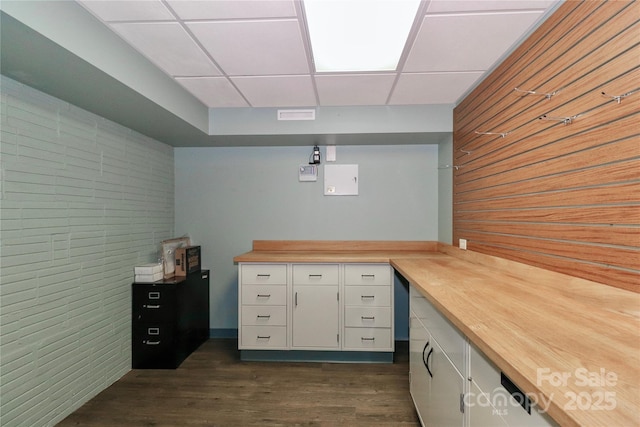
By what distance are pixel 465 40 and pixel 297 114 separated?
157 cm

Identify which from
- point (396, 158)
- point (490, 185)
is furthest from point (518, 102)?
point (396, 158)

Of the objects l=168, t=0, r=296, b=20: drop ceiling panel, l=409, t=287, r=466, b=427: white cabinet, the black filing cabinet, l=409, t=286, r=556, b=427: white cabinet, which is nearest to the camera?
l=409, t=286, r=556, b=427: white cabinet

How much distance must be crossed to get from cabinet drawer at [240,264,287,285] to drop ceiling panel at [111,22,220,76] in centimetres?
168

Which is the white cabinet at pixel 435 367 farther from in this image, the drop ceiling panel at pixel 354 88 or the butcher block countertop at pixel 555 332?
the drop ceiling panel at pixel 354 88

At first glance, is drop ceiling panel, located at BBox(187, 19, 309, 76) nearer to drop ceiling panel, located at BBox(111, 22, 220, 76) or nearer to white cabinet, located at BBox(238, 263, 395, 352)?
drop ceiling panel, located at BBox(111, 22, 220, 76)

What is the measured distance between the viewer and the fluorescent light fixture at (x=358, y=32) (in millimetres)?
1494

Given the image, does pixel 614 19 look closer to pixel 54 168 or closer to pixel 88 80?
pixel 88 80

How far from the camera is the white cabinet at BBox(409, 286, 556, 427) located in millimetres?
879

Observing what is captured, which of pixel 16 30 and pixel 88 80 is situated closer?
pixel 16 30

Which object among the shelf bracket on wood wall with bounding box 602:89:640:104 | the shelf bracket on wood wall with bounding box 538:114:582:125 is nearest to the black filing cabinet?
the shelf bracket on wood wall with bounding box 538:114:582:125

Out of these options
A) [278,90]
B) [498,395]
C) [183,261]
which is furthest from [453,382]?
[183,261]

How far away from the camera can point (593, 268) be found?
1248 mm

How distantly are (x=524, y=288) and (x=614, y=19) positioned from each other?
3.99ft

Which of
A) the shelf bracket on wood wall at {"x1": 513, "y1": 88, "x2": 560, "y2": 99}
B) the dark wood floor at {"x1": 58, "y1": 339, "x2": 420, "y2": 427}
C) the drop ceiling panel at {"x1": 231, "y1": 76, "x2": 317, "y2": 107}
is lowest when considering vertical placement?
the dark wood floor at {"x1": 58, "y1": 339, "x2": 420, "y2": 427}
